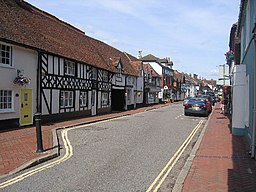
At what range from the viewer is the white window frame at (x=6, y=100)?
49.9 feet

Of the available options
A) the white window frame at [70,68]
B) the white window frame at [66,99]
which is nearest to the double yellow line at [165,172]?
the white window frame at [66,99]

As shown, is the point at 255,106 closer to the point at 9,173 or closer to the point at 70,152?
the point at 70,152

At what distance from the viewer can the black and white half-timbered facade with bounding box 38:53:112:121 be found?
19094mm

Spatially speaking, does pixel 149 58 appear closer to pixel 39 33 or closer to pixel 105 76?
pixel 105 76

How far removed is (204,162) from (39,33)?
14.9m

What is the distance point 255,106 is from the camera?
8648 millimetres

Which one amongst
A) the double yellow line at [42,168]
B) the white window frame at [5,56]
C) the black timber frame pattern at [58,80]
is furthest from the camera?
the black timber frame pattern at [58,80]

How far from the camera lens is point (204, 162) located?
28.3 ft

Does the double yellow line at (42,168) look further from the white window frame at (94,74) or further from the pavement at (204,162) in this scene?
the white window frame at (94,74)

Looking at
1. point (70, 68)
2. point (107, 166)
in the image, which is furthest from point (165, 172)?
point (70, 68)

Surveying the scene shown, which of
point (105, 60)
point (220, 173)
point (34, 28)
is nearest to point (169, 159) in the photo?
point (220, 173)

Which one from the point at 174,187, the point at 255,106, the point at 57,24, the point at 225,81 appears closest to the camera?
the point at 174,187

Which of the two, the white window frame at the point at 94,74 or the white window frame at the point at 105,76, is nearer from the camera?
the white window frame at the point at 94,74

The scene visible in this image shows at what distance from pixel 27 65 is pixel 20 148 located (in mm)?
7589
